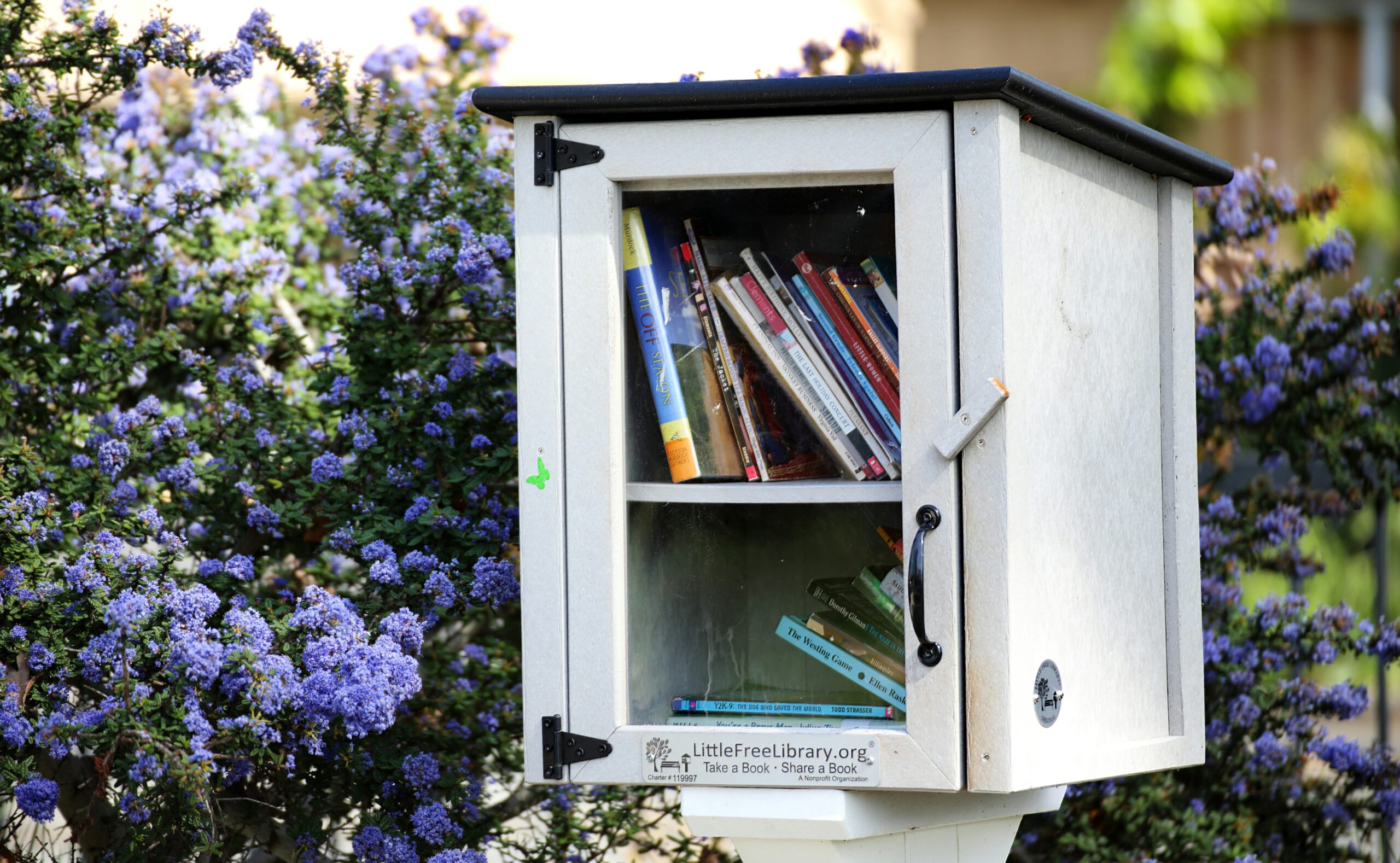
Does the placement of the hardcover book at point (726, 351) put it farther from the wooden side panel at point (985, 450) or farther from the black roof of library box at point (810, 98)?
the wooden side panel at point (985, 450)

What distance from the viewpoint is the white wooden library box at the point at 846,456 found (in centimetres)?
171

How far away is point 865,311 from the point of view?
6.08 feet

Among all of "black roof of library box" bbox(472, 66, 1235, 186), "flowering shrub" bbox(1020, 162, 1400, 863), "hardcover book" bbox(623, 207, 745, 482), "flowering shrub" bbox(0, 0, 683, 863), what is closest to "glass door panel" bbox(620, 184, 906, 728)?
"hardcover book" bbox(623, 207, 745, 482)

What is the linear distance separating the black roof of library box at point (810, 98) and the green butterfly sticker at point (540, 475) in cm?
43

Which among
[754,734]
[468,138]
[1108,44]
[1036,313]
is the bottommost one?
[754,734]

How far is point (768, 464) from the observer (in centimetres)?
187

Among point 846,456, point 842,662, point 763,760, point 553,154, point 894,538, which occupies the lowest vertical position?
point 763,760

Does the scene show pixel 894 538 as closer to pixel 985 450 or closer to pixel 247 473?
pixel 985 450

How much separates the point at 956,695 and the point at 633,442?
504mm

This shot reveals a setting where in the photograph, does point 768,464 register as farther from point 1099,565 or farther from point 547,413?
point 1099,565

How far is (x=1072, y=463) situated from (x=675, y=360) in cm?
52

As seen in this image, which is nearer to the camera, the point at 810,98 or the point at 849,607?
the point at 810,98

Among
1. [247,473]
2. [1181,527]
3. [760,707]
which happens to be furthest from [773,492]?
[247,473]

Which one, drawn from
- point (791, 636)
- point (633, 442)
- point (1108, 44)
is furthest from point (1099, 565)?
point (1108, 44)
